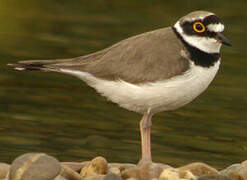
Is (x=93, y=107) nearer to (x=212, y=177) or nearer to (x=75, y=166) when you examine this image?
(x=75, y=166)

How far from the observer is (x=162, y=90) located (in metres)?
7.98

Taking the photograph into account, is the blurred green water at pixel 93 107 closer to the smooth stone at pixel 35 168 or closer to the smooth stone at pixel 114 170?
the smooth stone at pixel 114 170

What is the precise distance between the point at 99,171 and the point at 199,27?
2.12 metres

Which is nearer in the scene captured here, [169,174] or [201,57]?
[169,174]

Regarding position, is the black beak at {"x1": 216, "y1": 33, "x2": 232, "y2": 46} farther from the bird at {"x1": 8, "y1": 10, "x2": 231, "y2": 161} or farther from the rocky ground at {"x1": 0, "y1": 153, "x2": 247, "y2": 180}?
the rocky ground at {"x1": 0, "y1": 153, "x2": 247, "y2": 180}

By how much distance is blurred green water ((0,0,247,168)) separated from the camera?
10.0 meters

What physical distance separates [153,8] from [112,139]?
9729 mm

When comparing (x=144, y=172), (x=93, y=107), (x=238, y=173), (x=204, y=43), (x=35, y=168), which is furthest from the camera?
(x=93, y=107)

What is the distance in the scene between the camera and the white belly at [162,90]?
7930 mm

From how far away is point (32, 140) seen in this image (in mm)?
10039

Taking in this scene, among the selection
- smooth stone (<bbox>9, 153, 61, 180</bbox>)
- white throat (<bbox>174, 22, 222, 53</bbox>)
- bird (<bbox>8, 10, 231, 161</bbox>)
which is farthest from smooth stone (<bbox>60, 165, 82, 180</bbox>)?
white throat (<bbox>174, 22, 222, 53</bbox>)

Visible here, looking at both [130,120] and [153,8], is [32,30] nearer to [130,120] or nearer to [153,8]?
[153,8]

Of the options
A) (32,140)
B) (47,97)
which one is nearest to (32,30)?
(47,97)

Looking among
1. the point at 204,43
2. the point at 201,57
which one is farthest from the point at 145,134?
the point at 204,43
